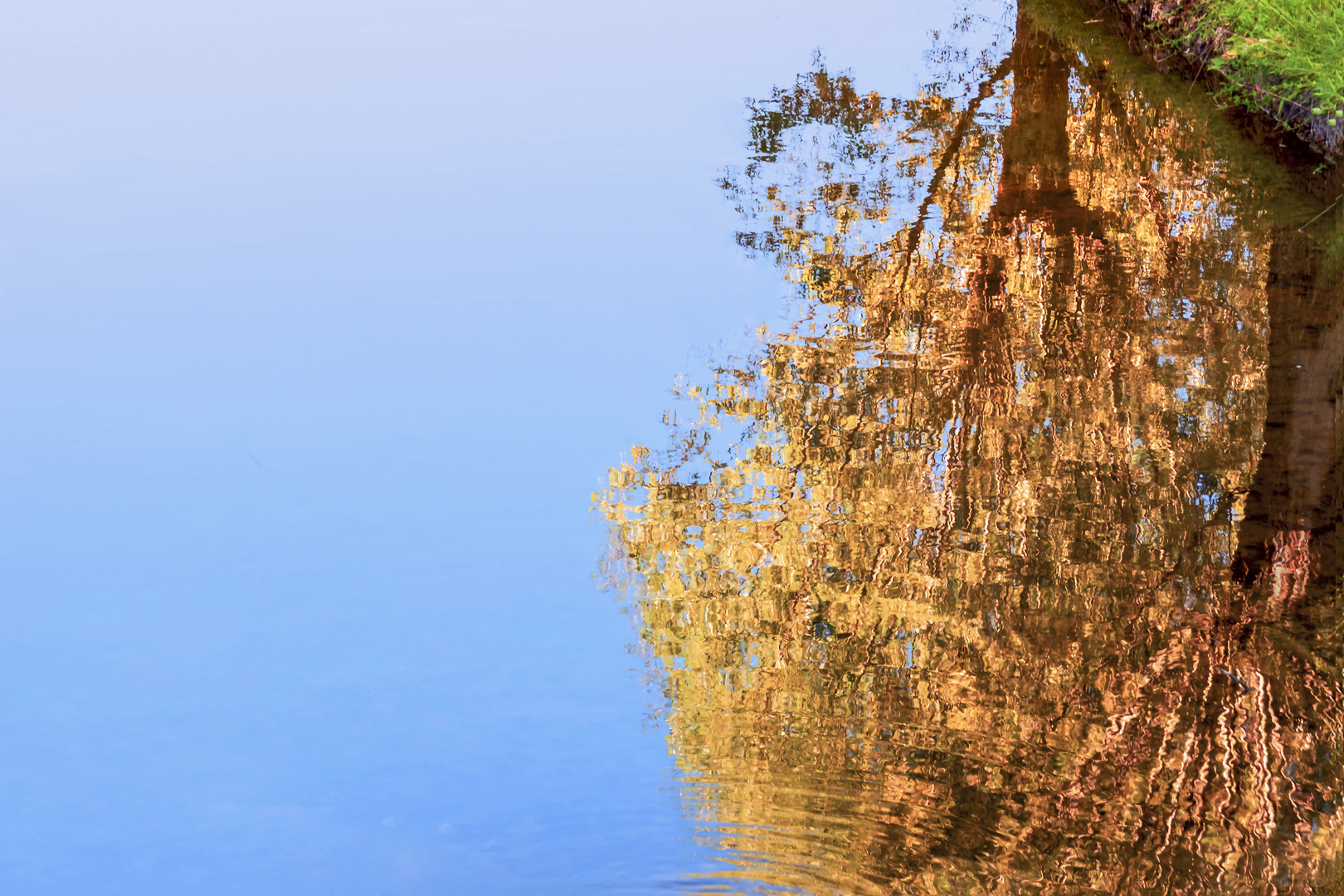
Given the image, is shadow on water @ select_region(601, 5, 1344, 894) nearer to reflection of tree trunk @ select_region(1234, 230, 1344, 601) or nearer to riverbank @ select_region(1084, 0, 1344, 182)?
reflection of tree trunk @ select_region(1234, 230, 1344, 601)

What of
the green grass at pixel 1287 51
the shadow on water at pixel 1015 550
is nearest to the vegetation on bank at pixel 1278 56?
the green grass at pixel 1287 51

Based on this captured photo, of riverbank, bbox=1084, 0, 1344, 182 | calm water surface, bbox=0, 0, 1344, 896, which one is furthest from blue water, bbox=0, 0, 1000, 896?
riverbank, bbox=1084, 0, 1344, 182

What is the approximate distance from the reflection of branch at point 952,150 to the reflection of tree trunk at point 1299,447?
116 inches

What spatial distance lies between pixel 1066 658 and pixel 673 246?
22.0 ft

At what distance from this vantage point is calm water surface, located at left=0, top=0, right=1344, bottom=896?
6.44 metres

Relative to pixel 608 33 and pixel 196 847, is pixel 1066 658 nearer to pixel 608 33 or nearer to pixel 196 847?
pixel 196 847

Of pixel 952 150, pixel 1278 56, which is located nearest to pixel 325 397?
pixel 952 150

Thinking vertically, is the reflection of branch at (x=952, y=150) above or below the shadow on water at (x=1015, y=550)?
above

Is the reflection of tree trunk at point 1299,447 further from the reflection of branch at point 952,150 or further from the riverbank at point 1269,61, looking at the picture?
the reflection of branch at point 952,150

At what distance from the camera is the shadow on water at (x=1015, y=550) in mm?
6246

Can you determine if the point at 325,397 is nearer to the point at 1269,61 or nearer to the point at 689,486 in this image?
the point at 689,486

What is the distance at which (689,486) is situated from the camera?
29.8ft

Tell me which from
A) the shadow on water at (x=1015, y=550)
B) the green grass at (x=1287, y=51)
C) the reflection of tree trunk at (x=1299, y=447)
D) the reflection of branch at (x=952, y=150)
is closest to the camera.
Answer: the shadow on water at (x=1015, y=550)

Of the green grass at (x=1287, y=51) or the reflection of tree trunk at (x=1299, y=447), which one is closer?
the reflection of tree trunk at (x=1299, y=447)
